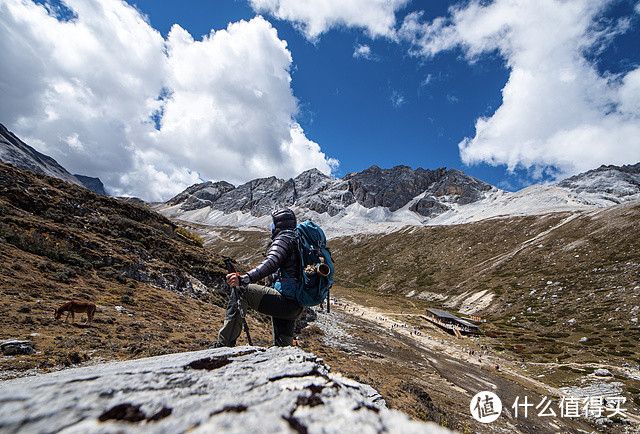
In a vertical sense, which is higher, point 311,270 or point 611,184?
point 611,184

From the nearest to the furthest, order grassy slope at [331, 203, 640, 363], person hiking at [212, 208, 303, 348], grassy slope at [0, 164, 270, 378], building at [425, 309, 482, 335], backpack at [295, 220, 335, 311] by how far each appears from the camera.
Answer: person hiking at [212, 208, 303, 348] < backpack at [295, 220, 335, 311] < grassy slope at [0, 164, 270, 378] < grassy slope at [331, 203, 640, 363] < building at [425, 309, 482, 335]

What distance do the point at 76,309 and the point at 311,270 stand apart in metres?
8.81

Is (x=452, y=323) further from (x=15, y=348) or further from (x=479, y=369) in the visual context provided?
(x=15, y=348)

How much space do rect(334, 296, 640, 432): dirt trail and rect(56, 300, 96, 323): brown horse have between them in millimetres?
19977

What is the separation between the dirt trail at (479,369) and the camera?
17434 millimetres

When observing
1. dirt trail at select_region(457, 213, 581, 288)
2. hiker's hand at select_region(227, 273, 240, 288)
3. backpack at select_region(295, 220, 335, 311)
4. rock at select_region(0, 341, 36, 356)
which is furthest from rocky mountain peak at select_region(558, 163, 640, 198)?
rock at select_region(0, 341, 36, 356)

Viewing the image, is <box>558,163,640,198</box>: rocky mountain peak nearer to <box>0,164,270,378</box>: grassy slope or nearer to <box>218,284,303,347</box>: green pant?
<box>0,164,270,378</box>: grassy slope

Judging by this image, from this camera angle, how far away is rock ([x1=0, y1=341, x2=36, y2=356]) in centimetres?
568

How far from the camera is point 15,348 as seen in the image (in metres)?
5.76

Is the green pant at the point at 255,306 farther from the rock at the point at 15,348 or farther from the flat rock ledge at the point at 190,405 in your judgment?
the rock at the point at 15,348

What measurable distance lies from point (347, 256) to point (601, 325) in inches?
3877

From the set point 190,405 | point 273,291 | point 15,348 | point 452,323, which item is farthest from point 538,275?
point 15,348

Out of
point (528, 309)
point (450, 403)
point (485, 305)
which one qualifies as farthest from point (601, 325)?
point (450, 403)

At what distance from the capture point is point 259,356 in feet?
10.7
